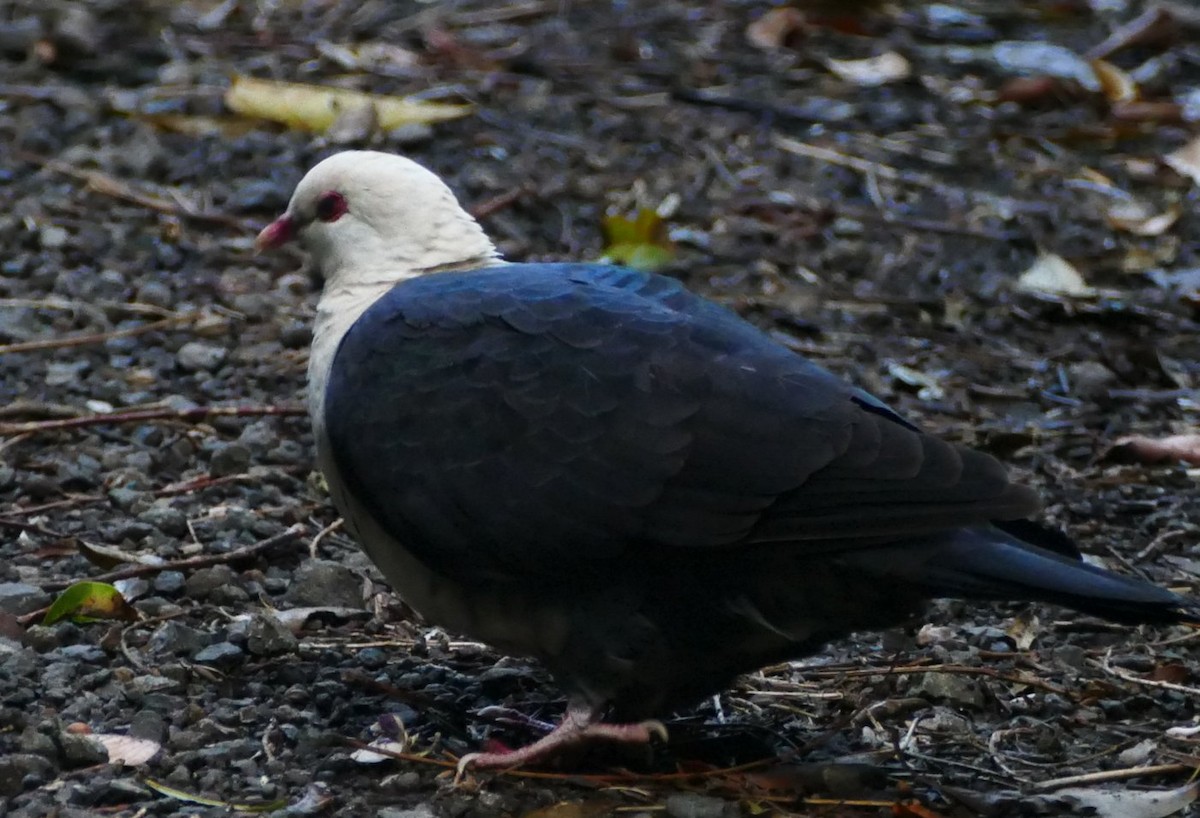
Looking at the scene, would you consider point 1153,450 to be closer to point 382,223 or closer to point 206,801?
point 382,223

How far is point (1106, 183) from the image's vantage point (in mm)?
7062

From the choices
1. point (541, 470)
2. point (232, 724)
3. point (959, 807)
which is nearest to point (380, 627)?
point (232, 724)

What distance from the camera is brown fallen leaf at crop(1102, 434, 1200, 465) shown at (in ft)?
16.1

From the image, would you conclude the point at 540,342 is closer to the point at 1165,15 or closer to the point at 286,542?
the point at 286,542

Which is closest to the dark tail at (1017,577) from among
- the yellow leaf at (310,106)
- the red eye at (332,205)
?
the red eye at (332,205)

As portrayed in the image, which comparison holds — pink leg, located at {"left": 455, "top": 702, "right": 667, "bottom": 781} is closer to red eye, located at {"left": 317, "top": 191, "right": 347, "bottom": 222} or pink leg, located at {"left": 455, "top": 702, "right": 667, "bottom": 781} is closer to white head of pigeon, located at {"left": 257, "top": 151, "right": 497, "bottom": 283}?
white head of pigeon, located at {"left": 257, "top": 151, "right": 497, "bottom": 283}

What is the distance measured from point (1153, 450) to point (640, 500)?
2237mm

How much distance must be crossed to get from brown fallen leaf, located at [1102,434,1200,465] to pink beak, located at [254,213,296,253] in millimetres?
2281

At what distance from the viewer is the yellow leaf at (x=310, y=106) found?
6.71 m

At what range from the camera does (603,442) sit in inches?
127

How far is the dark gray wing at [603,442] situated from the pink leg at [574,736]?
0.29m

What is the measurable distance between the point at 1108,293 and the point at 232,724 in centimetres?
377

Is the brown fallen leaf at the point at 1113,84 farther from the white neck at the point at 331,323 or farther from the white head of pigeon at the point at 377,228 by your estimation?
the white neck at the point at 331,323

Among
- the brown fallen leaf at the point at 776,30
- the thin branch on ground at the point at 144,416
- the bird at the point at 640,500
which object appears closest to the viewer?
Answer: the bird at the point at 640,500
